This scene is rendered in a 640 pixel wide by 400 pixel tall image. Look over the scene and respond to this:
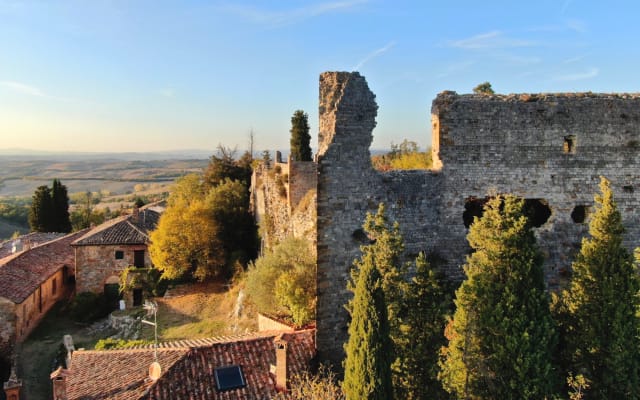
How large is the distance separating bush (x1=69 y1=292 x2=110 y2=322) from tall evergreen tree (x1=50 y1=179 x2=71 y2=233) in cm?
1938

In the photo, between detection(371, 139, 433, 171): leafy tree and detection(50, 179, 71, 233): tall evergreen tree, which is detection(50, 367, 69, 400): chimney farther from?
detection(50, 179, 71, 233): tall evergreen tree

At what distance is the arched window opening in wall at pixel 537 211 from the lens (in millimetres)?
12367

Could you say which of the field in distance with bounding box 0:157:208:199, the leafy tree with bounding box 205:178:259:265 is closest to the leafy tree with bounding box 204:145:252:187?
the leafy tree with bounding box 205:178:259:265

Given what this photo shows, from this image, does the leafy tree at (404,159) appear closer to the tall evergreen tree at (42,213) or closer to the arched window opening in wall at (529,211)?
the arched window opening in wall at (529,211)

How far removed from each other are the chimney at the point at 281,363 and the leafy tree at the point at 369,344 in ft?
8.18

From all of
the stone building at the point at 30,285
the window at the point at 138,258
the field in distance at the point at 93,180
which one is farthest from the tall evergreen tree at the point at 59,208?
the field in distance at the point at 93,180

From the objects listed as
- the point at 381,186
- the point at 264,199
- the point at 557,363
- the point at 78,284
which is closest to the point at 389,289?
the point at 381,186

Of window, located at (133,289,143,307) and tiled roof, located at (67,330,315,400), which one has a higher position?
tiled roof, located at (67,330,315,400)

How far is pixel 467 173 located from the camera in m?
11.9

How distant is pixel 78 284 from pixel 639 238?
28.3 m

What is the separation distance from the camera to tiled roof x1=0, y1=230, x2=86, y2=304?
24016 mm

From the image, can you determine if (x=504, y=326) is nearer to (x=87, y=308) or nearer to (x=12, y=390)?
(x=12, y=390)

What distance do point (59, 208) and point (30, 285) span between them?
831 inches

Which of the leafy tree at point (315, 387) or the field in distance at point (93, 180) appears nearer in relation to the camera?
the leafy tree at point (315, 387)
